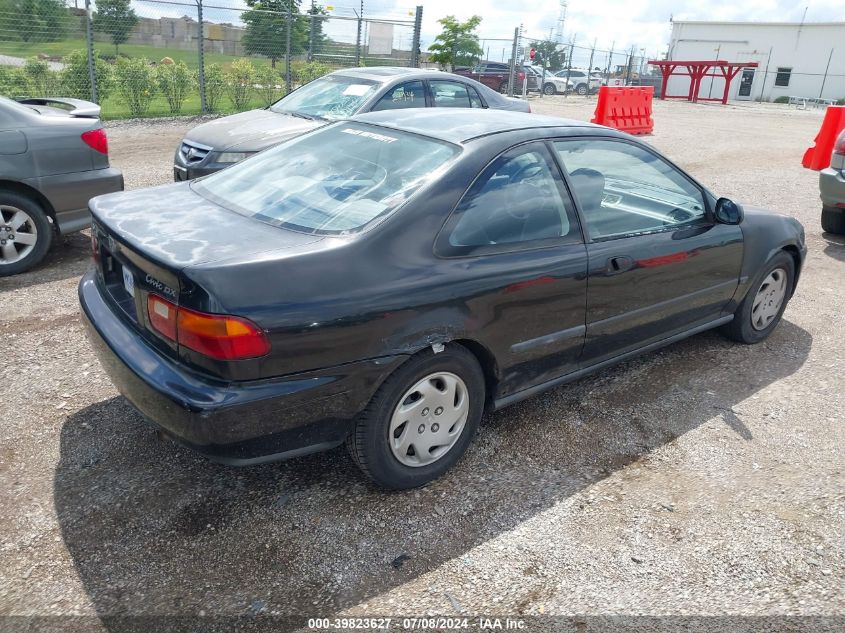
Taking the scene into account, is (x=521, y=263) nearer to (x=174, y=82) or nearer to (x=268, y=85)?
(x=174, y=82)

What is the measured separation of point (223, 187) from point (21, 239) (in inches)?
111

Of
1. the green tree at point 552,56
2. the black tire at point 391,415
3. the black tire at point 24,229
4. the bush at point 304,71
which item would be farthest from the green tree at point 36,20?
the green tree at point 552,56

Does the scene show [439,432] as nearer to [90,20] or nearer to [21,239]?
[21,239]

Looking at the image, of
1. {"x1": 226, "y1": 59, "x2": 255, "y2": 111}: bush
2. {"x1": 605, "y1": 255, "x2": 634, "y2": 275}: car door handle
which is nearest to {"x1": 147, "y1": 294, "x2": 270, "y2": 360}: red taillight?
{"x1": 605, "y1": 255, "x2": 634, "y2": 275}: car door handle

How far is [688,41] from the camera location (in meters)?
48.4

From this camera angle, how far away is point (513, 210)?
3217mm

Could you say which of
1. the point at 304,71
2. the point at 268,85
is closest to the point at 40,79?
the point at 268,85

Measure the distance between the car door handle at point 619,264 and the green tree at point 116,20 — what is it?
46.8ft

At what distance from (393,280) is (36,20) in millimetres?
14975

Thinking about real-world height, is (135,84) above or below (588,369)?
above

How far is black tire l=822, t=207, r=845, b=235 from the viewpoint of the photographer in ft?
25.7

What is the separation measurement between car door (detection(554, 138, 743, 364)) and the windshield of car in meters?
4.71

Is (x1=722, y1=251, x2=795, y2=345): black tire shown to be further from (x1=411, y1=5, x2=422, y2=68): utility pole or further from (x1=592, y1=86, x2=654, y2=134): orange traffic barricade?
(x1=411, y1=5, x2=422, y2=68): utility pole

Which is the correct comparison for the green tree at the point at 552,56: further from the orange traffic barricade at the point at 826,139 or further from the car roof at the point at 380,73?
the car roof at the point at 380,73
